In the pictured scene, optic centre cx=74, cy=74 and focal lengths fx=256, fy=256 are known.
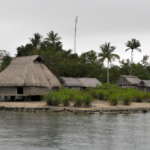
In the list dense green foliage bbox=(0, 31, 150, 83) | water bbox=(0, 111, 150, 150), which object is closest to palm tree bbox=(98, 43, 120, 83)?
dense green foliage bbox=(0, 31, 150, 83)

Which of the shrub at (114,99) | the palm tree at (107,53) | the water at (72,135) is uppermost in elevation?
the palm tree at (107,53)

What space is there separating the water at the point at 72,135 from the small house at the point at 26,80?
13276mm

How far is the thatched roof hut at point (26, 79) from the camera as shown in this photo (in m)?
28.2

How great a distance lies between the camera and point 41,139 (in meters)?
10.7

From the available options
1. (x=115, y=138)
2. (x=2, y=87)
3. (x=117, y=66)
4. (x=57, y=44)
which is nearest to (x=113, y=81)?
(x=117, y=66)

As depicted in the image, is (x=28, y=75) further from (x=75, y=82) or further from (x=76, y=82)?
(x=76, y=82)

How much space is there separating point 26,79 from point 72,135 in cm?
1782

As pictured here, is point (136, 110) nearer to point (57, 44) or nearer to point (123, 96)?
point (123, 96)

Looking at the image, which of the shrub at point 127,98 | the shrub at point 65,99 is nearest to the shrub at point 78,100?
the shrub at point 65,99

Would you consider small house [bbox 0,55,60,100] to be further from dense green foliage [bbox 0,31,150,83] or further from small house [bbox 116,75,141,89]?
small house [bbox 116,75,141,89]

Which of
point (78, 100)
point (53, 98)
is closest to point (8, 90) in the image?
point (53, 98)

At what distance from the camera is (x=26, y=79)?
2847 cm

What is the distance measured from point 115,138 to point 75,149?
2.49m

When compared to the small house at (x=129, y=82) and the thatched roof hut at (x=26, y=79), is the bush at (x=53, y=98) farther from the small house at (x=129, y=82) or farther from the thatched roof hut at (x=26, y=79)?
the small house at (x=129, y=82)
